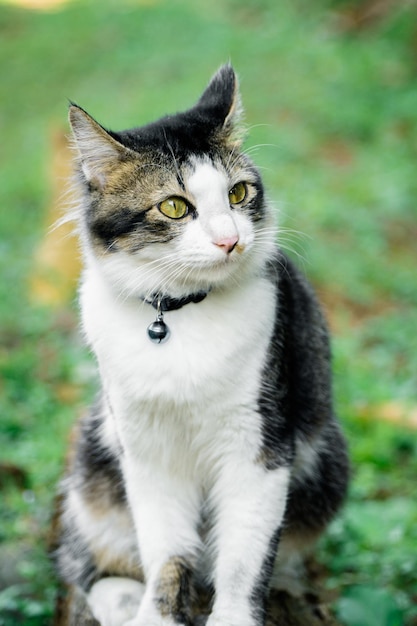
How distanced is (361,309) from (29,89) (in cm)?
720

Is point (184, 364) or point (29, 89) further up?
point (29, 89)

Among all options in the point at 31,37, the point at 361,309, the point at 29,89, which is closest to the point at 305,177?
the point at 361,309

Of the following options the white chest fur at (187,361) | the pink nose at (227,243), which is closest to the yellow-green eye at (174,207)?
the pink nose at (227,243)

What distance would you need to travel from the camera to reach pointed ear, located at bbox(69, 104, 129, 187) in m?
2.25

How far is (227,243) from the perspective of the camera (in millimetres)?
2148

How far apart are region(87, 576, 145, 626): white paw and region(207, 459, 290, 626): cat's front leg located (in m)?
0.37

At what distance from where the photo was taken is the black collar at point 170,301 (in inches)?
92.3

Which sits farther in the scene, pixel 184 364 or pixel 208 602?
pixel 208 602

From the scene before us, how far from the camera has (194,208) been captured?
2.24m

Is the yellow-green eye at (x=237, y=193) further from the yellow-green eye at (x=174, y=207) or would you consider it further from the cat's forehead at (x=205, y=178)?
the yellow-green eye at (x=174, y=207)

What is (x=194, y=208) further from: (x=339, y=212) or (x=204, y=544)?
(x=339, y=212)

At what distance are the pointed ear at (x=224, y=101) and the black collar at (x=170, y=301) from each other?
1.67ft

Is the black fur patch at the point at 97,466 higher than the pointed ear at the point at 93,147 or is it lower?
lower

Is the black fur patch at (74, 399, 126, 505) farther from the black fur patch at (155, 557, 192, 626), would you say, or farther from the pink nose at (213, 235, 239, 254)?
the pink nose at (213, 235, 239, 254)
